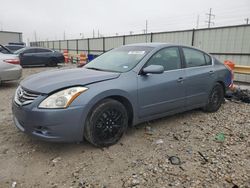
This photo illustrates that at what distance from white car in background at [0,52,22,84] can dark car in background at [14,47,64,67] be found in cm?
746

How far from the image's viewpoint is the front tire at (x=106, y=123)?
9.42 feet

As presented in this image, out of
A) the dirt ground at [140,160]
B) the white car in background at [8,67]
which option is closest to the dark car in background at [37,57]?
the white car in background at [8,67]

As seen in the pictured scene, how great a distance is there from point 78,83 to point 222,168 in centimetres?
210

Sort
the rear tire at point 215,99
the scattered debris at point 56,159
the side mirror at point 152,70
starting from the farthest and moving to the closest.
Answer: the rear tire at point 215,99, the side mirror at point 152,70, the scattered debris at point 56,159

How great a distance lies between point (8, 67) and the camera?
6.79m

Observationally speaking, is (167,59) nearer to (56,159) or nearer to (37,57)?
(56,159)

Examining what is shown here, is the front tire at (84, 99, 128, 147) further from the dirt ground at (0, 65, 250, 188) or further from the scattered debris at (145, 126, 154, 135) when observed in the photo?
the scattered debris at (145, 126, 154, 135)

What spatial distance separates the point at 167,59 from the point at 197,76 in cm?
77

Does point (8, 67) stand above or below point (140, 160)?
above

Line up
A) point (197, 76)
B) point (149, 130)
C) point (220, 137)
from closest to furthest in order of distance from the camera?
point (220, 137) < point (149, 130) < point (197, 76)

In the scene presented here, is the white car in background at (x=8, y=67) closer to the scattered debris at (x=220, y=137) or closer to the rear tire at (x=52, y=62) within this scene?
the scattered debris at (x=220, y=137)

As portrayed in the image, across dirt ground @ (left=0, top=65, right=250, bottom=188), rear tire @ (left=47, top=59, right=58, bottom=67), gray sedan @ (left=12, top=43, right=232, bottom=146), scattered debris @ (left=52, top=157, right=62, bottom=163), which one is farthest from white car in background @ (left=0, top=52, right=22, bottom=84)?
rear tire @ (left=47, top=59, right=58, bottom=67)

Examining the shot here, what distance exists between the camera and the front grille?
2.73 meters

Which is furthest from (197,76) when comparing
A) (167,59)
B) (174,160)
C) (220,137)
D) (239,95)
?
(239,95)
